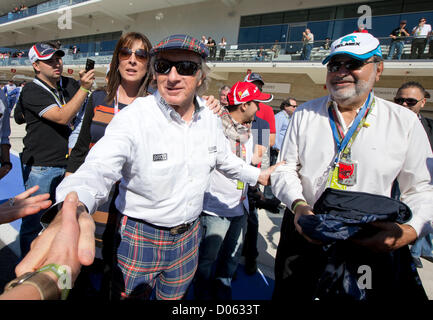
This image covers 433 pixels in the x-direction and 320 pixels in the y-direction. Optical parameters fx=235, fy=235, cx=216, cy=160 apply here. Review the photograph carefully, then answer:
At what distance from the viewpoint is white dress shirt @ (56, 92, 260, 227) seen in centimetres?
115

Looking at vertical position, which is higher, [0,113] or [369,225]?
[0,113]

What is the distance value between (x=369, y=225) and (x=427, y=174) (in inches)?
21.1

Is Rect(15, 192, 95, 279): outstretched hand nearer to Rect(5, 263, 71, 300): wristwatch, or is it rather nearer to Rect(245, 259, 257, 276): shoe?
Rect(5, 263, 71, 300): wristwatch

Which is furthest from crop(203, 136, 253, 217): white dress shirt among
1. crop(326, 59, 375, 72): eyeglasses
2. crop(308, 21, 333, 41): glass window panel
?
crop(308, 21, 333, 41): glass window panel

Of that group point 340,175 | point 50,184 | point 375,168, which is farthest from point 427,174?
point 50,184

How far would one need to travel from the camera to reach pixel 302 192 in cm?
165

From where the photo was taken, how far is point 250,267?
2.88 meters

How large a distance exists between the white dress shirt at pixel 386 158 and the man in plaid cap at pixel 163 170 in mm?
678

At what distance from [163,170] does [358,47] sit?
133cm

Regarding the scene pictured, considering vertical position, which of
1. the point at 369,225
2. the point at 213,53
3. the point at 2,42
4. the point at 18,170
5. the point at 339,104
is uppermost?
the point at 2,42

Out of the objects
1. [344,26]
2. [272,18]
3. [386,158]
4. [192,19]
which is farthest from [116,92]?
[192,19]

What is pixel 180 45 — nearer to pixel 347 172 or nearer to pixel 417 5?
pixel 347 172

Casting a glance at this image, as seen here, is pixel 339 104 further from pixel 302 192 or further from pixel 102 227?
pixel 102 227

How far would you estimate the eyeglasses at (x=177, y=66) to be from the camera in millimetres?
1406
